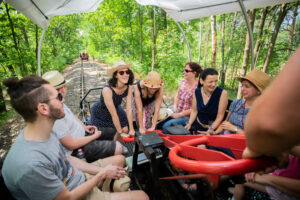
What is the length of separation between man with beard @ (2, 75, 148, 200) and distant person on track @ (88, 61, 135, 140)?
1.23 metres

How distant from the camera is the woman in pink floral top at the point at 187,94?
11.1 ft

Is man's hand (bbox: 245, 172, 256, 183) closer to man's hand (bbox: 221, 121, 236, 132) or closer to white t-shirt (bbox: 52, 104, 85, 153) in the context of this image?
man's hand (bbox: 221, 121, 236, 132)

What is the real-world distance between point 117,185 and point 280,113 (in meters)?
1.85

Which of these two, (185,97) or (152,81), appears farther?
(185,97)

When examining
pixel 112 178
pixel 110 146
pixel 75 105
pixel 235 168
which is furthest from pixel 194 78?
pixel 75 105

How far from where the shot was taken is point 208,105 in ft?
9.06

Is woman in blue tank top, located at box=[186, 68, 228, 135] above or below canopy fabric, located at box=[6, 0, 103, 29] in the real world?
below

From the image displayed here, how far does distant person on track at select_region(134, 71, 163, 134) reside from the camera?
110 inches

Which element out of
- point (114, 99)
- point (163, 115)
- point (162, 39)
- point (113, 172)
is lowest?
point (113, 172)

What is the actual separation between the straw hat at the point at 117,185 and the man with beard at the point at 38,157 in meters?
0.15

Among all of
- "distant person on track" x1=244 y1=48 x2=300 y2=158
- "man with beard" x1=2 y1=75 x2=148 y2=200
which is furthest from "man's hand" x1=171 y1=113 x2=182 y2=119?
"distant person on track" x1=244 y1=48 x2=300 y2=158

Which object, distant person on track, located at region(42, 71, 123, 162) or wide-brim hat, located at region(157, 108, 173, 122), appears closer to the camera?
distant person on track, located at region(42, 71, 123, 162)

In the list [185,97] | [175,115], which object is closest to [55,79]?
[175,115]

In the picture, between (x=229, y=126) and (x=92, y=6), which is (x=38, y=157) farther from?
(x=92, y=6)
